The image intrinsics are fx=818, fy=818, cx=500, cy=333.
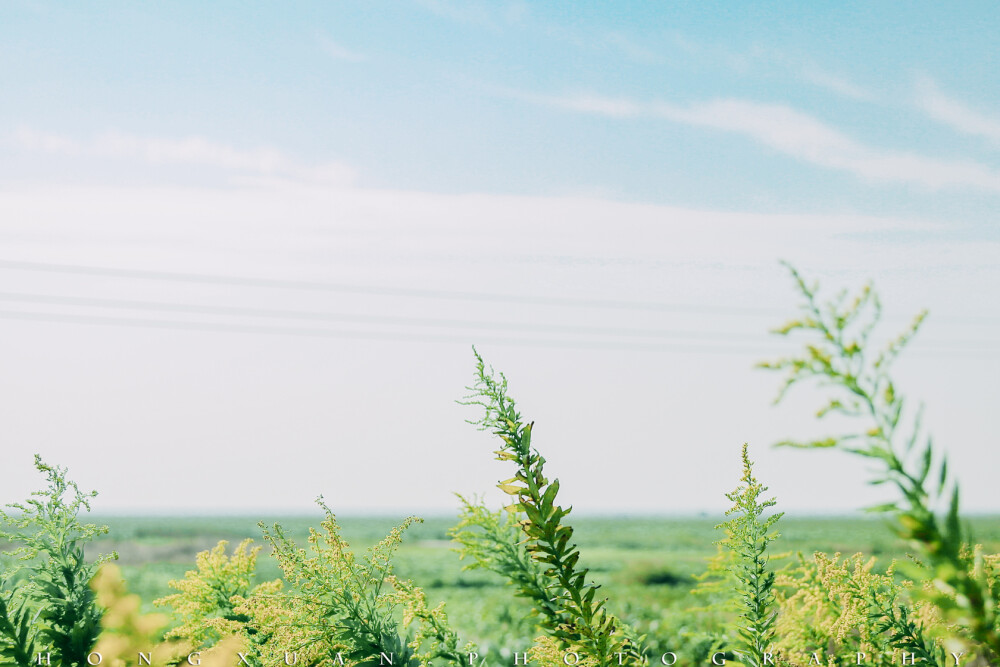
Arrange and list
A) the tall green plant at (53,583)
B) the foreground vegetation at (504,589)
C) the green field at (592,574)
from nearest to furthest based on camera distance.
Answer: the foreground vegetation at (504,589) < the tall green plant at (53,583) < the green field at (592,574)

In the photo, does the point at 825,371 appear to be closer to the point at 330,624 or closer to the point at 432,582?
the point at 330,624

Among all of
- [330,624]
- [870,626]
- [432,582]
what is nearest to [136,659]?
[330,624]

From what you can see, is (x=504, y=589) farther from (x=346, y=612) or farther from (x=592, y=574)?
(x=592, y=574)

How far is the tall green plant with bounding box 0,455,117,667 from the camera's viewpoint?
2.14 meters

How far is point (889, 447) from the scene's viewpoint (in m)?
1.01

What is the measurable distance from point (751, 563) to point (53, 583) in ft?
6.19

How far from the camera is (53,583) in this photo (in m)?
2.26

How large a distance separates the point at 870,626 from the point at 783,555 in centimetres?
30

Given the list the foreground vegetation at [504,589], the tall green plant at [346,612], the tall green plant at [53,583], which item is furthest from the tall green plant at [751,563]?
the tall green plant at [53,583]

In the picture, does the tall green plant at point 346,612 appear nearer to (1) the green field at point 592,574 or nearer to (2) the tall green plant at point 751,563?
(1) the green field at point 592,574

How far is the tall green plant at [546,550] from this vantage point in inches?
68.9

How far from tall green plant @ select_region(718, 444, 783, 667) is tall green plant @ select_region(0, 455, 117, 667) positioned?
1.68 m

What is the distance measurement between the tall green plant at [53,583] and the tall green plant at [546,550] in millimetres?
1207

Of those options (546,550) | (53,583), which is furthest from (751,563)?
(53,583)
